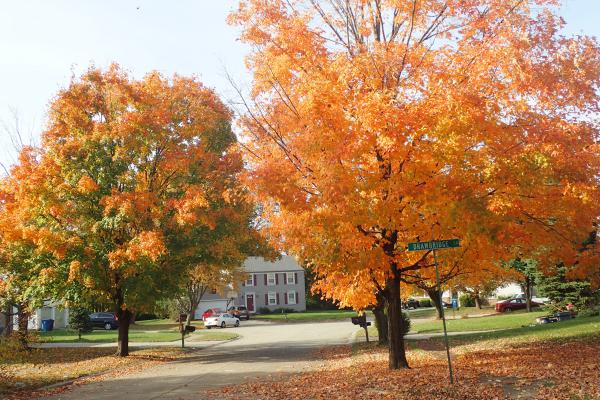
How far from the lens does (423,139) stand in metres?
11.0

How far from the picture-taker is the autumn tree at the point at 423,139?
10133mm

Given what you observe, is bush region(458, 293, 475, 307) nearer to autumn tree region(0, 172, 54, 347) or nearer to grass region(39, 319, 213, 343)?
grass region(39, 319, 213, 343)

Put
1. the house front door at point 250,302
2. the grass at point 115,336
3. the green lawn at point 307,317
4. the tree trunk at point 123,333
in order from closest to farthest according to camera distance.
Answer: the tree trunk at point 123,333, the grass at point 115,336, the green lawn at point 307,317, the house front door at point 250,302

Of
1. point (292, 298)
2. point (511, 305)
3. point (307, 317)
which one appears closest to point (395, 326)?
point (511, 305)

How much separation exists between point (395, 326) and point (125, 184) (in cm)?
1183

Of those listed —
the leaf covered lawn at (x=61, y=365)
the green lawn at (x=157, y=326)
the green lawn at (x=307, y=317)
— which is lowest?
the green lawn at (x=307, y=317)

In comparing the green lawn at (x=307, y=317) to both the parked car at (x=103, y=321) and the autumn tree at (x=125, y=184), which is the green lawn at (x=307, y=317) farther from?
the autumn tree at (x=125, y=184)

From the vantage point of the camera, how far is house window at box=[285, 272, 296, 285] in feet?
246

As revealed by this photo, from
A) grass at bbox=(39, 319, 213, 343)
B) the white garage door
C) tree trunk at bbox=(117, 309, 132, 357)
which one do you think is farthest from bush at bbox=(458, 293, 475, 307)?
tree trunk at bbox=(117, 309, 132, 357)

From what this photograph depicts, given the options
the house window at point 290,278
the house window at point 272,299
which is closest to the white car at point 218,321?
the house window at point 272,299

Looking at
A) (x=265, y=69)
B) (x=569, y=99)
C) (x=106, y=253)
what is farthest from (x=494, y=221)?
(x=106, y=253)

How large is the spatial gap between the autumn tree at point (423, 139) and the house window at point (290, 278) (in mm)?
62870

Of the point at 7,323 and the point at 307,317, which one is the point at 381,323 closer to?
the point at 7,323

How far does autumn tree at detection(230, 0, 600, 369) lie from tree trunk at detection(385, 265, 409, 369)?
67 mm
